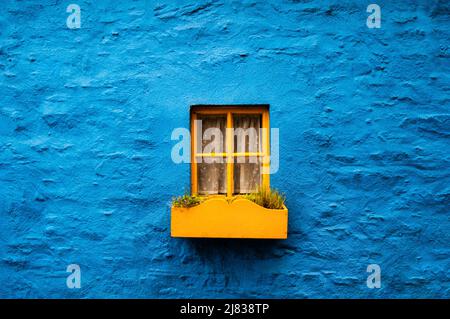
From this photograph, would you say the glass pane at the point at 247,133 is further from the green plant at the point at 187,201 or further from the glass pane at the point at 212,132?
the green plant at the point at 187,201

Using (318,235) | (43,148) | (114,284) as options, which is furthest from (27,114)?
(318,235)

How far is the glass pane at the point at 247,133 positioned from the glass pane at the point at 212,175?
0.20m

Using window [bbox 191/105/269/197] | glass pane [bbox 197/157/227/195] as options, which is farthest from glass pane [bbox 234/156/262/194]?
glass pane [bbox 197/157/227/195]

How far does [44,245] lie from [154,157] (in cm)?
119

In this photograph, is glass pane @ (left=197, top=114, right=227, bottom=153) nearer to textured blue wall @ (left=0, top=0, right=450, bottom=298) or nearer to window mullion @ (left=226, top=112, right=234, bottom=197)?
window mullion @ (left=226, top=112, right=234, bottom=197)

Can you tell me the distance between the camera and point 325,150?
119 inches

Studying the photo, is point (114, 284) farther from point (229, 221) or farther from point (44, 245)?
point (229, 221)

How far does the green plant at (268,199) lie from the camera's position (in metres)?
2.87

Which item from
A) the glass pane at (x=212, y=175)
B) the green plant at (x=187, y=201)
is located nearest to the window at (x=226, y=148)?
the glass pane at (x=212, y=175)

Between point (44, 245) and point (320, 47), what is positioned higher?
point (320, 47)

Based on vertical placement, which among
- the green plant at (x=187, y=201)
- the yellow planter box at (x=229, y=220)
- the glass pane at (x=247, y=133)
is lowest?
the yellow planter box at (x=229, y=220)

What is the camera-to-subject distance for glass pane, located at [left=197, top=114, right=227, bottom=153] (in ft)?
10.4

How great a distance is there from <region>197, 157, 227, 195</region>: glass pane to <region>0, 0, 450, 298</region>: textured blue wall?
175 mm

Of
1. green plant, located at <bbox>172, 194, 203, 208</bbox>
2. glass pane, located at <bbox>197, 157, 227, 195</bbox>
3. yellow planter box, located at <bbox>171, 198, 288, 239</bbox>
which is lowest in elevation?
yellow planter box, located at <bbox>171, 198, 288, 239</bbox>
